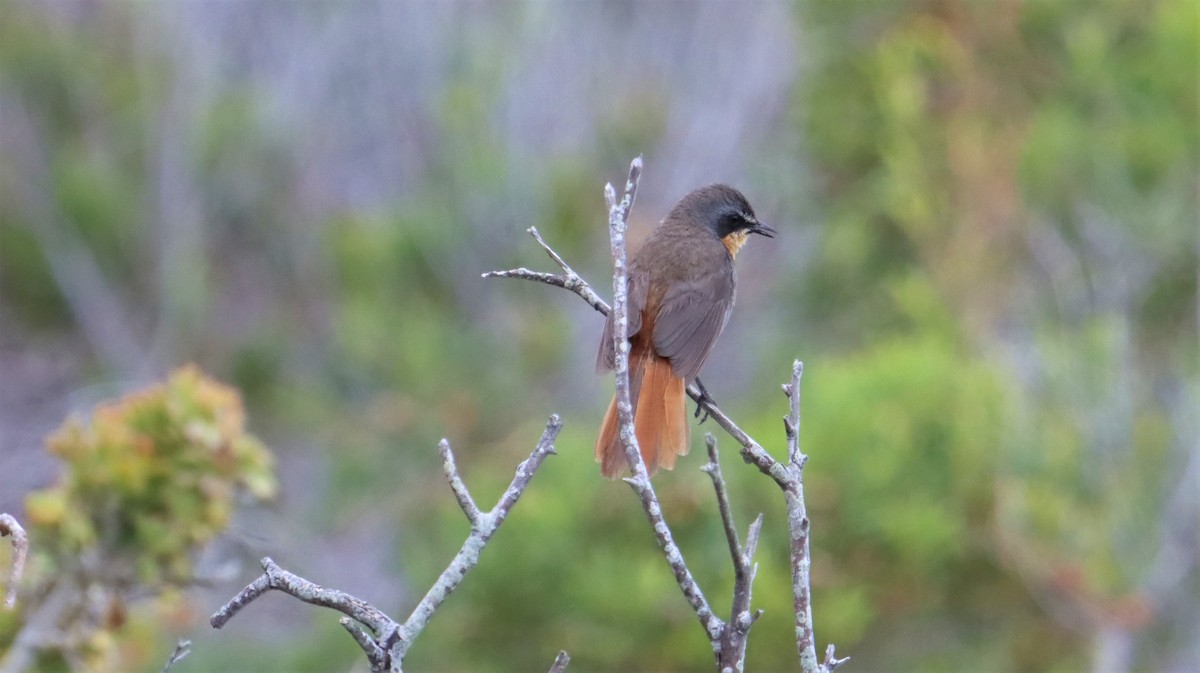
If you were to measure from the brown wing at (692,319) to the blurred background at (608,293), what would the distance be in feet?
3.78

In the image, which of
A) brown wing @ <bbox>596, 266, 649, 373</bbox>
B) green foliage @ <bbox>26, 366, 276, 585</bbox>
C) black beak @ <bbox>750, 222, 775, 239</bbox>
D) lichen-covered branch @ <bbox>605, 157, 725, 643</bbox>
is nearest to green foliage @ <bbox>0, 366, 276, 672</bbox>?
green foliage @ <bbox>26, 366, 276, 585</bbox>

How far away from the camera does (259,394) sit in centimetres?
1084

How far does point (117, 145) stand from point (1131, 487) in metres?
8.25

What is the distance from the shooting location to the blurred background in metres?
6.31

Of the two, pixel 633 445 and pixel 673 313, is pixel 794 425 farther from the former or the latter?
pixel 673 313

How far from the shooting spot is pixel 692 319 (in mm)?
3857

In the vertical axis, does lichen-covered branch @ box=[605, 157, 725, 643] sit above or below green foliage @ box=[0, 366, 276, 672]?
below

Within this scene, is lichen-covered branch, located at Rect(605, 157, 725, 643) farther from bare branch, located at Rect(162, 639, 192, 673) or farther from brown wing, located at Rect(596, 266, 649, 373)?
brown wing, located at Rect(596, 266, 649, 373)

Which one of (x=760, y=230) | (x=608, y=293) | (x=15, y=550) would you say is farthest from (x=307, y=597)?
(x=608, y=293)

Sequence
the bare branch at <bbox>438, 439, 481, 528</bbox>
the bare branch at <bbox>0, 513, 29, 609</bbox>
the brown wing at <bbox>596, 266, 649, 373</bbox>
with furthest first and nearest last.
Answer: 1. the brown wing at <bbox>596, 266, 649, 373</bbox>
2. the bare branch at <bbox>438, 439, 481, 528</bbox>
3. the bare branch at <bbox>0, 513, 29, 609</bbox>

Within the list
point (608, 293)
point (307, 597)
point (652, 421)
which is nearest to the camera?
point (307, 597)

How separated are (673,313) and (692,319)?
57 millimetres

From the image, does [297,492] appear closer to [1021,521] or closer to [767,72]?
[767,72]

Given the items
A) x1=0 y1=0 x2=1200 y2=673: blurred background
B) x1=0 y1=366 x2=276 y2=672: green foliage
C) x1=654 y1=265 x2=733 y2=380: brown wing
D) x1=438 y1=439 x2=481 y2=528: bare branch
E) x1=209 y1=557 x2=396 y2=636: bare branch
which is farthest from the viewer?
x1=0 y1=0 x2=1200 y2=673: blurred background
